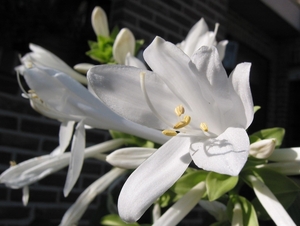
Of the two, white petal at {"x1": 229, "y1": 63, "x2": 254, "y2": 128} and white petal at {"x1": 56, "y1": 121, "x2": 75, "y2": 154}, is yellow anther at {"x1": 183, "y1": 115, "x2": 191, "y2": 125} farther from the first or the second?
white petal at {"x1": 56, "y1": 121, "x2": 75, "y2": 154}

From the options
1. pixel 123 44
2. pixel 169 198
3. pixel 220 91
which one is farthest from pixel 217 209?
pixel 123 44

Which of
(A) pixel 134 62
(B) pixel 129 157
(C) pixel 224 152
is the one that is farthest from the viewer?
(A) pixel 134 62

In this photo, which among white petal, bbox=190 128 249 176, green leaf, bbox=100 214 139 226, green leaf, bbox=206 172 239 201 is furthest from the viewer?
green leaf, bbox=100 214 139 226

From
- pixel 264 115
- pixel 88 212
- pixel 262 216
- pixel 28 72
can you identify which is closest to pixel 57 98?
pixel 28 72

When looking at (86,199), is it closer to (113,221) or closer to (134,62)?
(113,221)

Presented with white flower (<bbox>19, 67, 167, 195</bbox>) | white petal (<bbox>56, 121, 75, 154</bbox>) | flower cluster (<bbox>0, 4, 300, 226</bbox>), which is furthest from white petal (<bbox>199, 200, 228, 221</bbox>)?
white petal (<bbox>56, 121, 75, 154</bbox>)

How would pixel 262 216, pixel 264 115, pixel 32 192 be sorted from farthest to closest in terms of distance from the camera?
pixel 264 115, pixel 32 192, pixel 262 216

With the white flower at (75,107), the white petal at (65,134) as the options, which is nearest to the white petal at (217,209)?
the white flower at (75,107)

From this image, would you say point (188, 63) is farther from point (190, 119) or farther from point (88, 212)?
point (88, 212)
